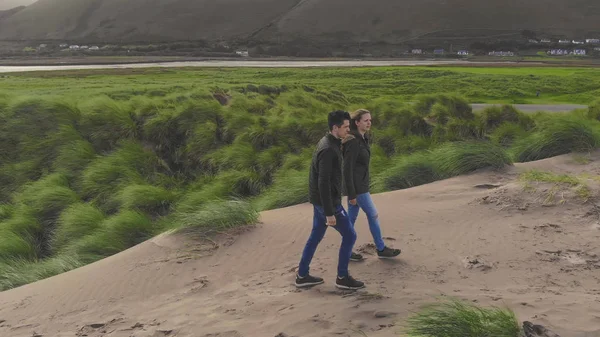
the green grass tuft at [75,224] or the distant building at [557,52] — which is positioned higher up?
the distant building at [557,52]

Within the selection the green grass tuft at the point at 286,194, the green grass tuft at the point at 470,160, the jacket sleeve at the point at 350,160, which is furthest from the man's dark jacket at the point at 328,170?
the green grass tuft at the point at 470,160

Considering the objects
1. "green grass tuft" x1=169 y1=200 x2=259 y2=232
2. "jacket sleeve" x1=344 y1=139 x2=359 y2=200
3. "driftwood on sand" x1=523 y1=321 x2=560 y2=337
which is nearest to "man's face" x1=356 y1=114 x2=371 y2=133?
"jacket sleeve" x1=344 y1=139 x2=359 y2=200

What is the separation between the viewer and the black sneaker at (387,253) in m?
6.23

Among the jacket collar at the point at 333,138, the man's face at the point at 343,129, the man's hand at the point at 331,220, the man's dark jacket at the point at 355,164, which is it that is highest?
the man's face at the point at 343,129

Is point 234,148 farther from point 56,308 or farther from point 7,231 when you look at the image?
point 56,308

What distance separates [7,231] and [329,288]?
6.61 meters

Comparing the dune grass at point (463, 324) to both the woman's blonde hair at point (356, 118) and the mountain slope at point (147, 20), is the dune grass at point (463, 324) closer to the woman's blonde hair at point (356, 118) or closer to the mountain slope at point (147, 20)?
the woman's blonde hair at point (356, 118)

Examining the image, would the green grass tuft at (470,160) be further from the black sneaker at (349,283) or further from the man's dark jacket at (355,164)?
the black sneaker at (349,283)

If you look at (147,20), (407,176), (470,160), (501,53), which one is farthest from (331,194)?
(147,20)

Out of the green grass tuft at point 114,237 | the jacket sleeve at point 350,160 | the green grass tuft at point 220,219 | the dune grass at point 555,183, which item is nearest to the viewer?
the jacket sleeve at point 350,160

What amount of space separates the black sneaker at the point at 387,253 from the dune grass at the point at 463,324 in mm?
1915

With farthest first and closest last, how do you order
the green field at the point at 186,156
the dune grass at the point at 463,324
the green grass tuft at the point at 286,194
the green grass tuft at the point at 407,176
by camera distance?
the green grass tuft at the point at 407,176
the green grass tuft at the point at 286,194
the green field at the point at 186,156
the dune grass at the point at 463,324

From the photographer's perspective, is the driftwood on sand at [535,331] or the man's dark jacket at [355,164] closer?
the driftwood on sand at [535,331]

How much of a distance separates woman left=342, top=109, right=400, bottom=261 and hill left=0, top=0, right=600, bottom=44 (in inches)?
A: 4004
